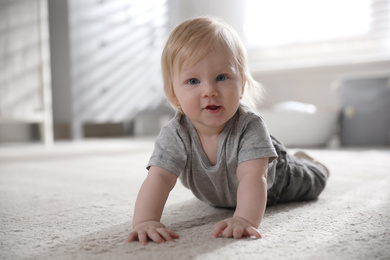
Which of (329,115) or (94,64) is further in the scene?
(94,64)

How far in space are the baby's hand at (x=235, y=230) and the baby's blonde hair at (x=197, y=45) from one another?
0.68 feet

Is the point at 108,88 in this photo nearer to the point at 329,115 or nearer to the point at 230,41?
the point at 329,115

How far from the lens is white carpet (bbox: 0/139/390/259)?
42 cm

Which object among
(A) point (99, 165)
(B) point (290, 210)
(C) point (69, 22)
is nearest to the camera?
(B) point (290, 210)

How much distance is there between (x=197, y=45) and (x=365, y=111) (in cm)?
150

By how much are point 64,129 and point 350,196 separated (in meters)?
2.56

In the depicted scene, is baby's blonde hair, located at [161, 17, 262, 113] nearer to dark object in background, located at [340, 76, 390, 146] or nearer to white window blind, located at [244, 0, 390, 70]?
dark object in background, located at [340, 76, 390, 146]

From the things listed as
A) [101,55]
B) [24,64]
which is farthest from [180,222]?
[101,55]

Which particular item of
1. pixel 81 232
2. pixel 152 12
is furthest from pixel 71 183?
pixel 152 12

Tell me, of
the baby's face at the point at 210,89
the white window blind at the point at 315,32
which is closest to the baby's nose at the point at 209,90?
the baby's face at the point at 210,89

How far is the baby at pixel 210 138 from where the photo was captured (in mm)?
513

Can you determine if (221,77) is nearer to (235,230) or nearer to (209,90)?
(209,90)

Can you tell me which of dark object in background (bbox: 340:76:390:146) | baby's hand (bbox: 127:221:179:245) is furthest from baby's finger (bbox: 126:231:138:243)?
dark object in background (bbox: 340:76:390:146)

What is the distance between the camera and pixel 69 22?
2559mm
